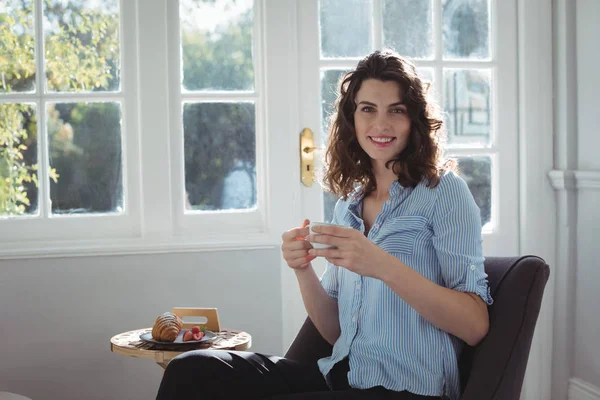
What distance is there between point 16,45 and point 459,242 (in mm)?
2000

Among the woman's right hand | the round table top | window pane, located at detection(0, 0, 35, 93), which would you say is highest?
window pane, located at detection(0, 0, 35, 93)

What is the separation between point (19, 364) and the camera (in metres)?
2.92

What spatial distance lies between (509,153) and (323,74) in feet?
2.85

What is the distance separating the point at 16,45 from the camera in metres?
2.98

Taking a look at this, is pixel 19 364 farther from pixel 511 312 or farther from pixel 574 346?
pixel 574 346

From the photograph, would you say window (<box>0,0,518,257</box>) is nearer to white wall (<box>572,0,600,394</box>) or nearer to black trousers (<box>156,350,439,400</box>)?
white wall (<box>572,0,600,394</box>)

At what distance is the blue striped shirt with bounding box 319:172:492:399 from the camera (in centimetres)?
176

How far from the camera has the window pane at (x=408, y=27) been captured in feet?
10.6

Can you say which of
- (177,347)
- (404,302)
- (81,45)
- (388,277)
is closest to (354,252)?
(388,277)

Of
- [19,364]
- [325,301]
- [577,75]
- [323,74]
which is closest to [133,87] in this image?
[323,74]

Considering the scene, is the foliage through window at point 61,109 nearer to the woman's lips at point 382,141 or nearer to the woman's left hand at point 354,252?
the woman's lips at point 382,141

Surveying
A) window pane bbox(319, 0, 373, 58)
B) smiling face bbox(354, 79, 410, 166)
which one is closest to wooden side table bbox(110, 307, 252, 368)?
smiling face bbox(354, 79, 410, 166)

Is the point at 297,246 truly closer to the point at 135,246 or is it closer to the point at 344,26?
the point at 135,246

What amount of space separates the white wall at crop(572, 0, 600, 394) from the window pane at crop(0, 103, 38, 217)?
7.14 feet
